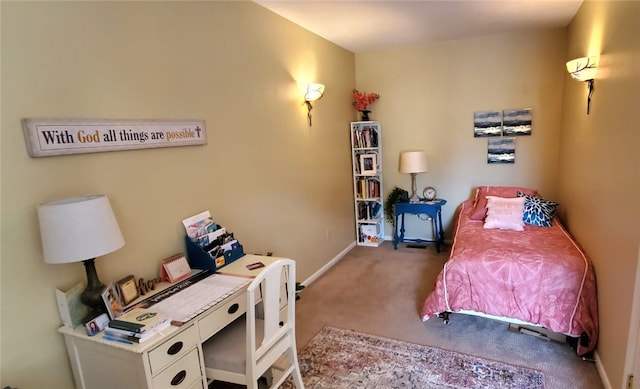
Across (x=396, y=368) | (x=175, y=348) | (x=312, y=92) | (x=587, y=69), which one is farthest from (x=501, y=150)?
(x=175, y=348)

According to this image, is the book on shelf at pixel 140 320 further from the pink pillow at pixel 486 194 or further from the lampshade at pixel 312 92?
the pink pillow at pixel 486 194

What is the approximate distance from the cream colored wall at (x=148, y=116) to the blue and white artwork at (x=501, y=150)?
2.18 metres

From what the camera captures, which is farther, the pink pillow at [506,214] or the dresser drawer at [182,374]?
the pink pillow at [506,214]

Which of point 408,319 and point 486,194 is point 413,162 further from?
point 408,319

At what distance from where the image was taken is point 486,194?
3947 mm

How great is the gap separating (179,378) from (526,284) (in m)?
2.21

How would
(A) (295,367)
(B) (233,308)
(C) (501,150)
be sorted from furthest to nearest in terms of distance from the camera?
(C) (501,150) → (A) (295,367) → (B) (233,308)

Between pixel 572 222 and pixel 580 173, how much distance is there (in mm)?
490

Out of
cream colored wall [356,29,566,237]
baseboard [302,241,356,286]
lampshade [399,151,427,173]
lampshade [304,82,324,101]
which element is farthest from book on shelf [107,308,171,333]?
cream colored wall [356,29,566,237]

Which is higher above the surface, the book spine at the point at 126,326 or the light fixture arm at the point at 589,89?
the light fixture arm at the point at 589,89

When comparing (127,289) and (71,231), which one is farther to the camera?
(127,289)

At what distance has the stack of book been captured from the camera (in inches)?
55.7

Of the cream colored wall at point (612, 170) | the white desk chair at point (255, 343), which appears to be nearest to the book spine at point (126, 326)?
the white desk chair at point (255, 343)

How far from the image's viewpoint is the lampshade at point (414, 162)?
13.9 ft
